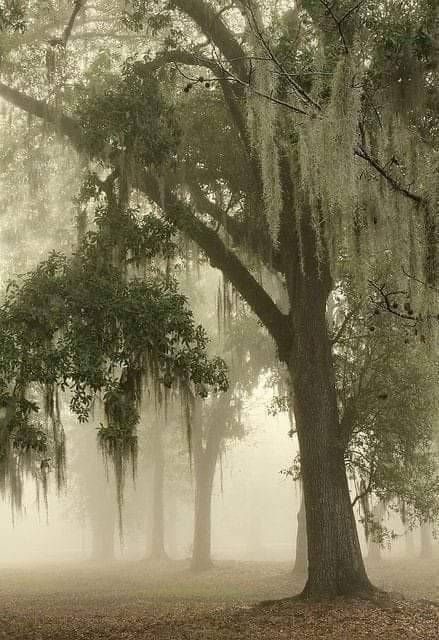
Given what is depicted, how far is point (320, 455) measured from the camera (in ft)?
33.5

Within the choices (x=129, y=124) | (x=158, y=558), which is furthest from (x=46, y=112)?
(x=158, y=558)

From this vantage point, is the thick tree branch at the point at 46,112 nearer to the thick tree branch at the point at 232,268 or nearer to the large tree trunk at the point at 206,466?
the thick tree branch at the point at 232,268

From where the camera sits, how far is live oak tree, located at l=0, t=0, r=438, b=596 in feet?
25.0

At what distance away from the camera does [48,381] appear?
315 inches

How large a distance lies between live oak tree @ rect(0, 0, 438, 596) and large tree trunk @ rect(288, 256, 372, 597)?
22 mm

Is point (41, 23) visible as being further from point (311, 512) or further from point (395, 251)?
point (311, 512)

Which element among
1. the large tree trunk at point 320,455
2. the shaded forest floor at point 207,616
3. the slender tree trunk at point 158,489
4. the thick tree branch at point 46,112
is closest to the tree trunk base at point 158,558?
the slender tree trunk at point 158,489

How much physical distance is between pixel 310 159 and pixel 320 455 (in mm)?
4602

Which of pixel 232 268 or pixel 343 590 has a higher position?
pixel 232 268

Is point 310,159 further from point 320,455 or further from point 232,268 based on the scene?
point 320,455

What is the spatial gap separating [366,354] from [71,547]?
5737 centimetres

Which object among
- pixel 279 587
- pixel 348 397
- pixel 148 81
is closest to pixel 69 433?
pixel 279 587

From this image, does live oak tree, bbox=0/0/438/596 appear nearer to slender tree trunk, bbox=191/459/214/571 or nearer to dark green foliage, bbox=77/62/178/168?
dark green foliage, bbox=77/62/178/168

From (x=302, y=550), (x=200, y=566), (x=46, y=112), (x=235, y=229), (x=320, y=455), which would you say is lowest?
(x=200, y=566)
